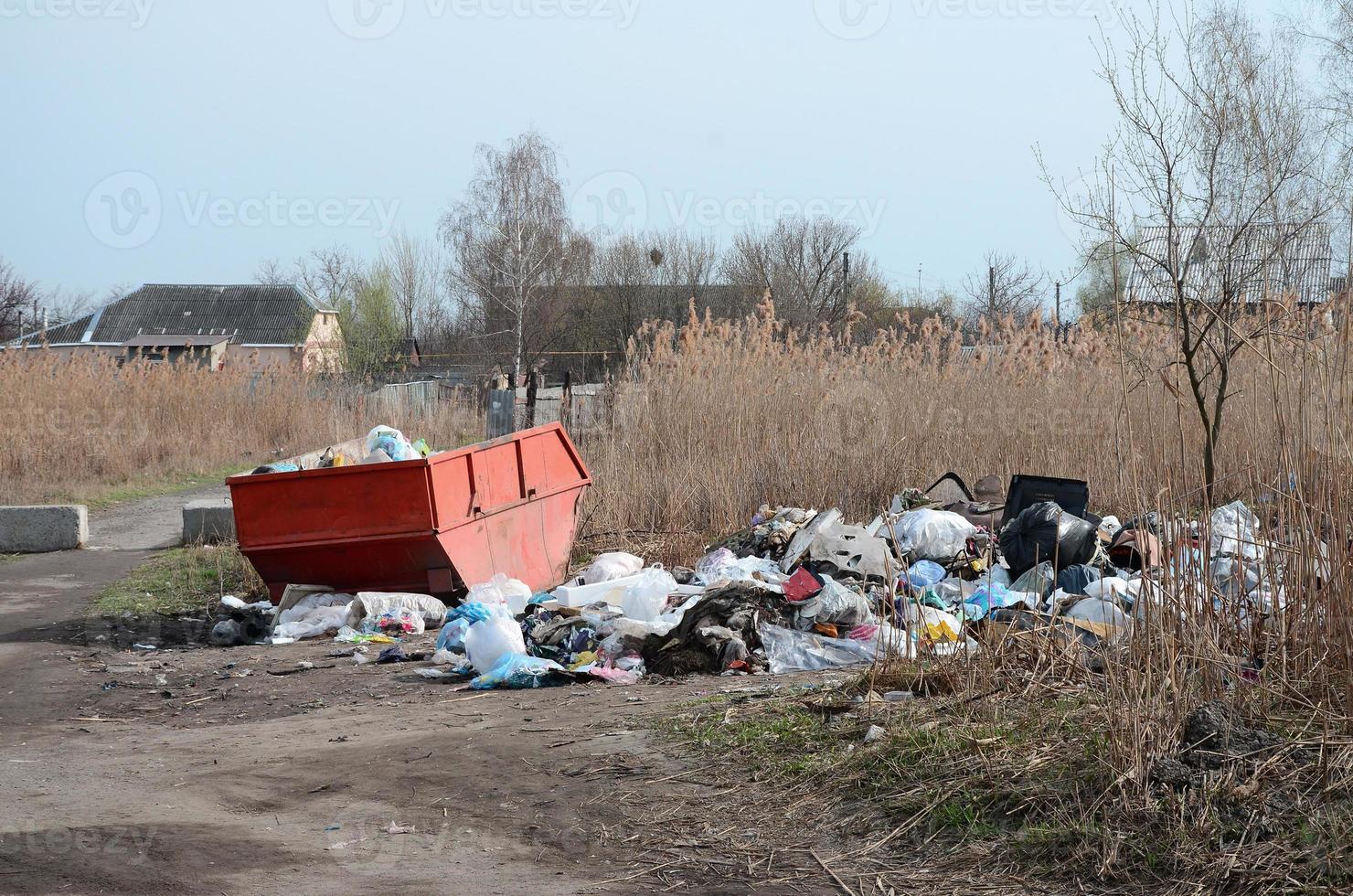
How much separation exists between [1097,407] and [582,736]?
8.96 m

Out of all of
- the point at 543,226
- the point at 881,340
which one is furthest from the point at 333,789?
the point at 543,226

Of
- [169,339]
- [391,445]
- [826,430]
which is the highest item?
[169,339]

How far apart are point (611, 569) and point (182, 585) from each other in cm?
427

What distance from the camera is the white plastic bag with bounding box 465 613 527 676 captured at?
7.15 m

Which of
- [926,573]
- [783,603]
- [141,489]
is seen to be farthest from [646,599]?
[141,489]

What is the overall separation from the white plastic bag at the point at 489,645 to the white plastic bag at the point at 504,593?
4.08ft

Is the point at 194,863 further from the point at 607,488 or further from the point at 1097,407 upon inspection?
the point at 1097,407

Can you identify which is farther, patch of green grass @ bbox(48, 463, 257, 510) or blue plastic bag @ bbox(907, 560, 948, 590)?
patch of green grass @ bbox(48, 463, 257, 510)

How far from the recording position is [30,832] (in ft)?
13.9

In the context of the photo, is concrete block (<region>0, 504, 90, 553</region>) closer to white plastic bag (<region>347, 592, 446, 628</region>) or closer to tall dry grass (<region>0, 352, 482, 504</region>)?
tall dry grass (<region>0, 352, 482, 504</region>)

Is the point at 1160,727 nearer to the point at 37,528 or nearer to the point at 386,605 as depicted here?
the point at 386,605

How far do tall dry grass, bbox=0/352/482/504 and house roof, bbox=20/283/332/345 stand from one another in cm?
3585

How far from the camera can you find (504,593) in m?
9.18

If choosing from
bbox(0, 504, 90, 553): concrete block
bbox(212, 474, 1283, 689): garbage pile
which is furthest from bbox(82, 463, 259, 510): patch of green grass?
bbox(212, 474, 1283, 689): garbage pile
